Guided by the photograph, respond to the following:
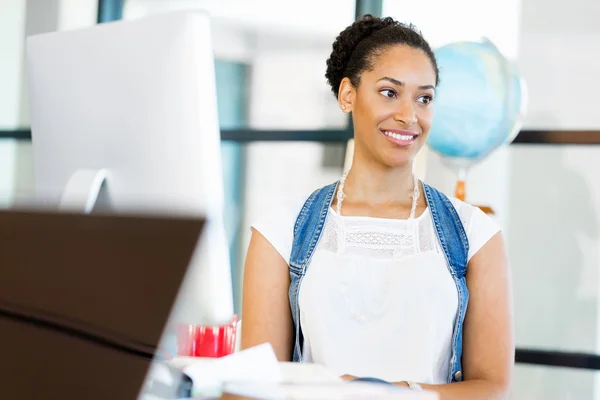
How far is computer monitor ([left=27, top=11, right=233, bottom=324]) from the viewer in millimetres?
975

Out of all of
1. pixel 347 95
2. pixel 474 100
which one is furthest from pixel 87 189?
pixel 474 100

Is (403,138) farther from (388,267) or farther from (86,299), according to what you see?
(86,299)

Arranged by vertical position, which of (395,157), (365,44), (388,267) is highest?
(365,44)

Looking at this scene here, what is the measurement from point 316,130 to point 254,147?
1.16ft

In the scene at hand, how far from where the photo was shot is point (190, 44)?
0.99 metres

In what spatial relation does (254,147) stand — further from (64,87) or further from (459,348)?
(64,87)

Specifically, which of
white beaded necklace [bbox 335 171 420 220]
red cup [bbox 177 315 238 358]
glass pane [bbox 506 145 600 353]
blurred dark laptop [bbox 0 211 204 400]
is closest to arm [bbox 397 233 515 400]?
white beaded necklace [bbox 335 171 420 220]

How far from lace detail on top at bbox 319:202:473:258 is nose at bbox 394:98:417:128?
0.64 ft

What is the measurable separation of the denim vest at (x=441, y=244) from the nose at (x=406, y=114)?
0.53 ft

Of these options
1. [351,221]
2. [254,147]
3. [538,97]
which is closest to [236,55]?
[254,147]

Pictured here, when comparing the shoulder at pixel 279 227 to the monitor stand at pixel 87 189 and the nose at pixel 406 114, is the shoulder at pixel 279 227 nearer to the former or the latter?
the nose at pixel 406 114

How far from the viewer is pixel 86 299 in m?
0.41

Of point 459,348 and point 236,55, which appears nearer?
point 459,348

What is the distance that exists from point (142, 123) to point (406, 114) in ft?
2.49
